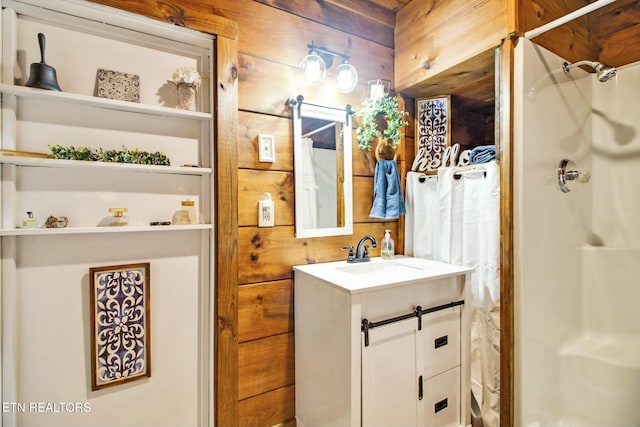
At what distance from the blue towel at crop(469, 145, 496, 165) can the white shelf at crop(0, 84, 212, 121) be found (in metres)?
1.33

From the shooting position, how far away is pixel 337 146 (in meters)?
1.75

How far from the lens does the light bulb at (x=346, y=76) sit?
167 centimetres

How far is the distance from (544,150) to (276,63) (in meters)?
1.37

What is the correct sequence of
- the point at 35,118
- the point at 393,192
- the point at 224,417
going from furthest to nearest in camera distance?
1. the point at 393,192
2. the point at 224,417
3. the point at 35,118

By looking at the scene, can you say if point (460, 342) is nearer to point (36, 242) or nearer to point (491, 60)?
point (491, 60)

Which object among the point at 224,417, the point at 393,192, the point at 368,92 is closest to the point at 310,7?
the point at 368,92

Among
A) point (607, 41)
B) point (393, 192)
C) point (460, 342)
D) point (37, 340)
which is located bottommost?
point (460, 342)

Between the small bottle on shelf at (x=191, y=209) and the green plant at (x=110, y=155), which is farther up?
the green plant at (x=110, y=155)

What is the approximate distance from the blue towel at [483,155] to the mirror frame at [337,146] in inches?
25.7

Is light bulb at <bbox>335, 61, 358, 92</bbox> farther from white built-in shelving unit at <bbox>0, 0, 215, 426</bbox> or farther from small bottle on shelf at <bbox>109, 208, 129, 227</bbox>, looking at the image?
small bottle on shelf at <bbox>109, 208, 129, 227</bbox>

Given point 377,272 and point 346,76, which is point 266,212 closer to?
point 377,272

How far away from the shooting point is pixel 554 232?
59.4 inches

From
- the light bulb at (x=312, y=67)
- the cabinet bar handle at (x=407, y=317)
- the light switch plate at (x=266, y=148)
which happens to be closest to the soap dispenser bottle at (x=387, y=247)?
the cabinet bar handle at (x=407, y=317)

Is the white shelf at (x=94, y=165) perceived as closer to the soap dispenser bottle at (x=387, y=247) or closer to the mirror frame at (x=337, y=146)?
the mirror frame at (x=337, y=146)
